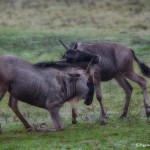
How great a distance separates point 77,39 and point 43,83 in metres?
16.3

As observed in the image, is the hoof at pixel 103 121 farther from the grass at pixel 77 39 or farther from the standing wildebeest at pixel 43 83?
the standing wildebeest at pixel 43 83

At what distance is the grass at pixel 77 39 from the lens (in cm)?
1155

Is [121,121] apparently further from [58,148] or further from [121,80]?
[58,148]

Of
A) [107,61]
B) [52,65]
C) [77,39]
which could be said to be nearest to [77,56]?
[52,65]

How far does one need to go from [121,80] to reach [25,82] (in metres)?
3.35

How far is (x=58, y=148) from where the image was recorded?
1080cm

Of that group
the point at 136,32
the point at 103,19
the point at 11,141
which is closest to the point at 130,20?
the point at 103,19

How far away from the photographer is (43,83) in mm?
12438

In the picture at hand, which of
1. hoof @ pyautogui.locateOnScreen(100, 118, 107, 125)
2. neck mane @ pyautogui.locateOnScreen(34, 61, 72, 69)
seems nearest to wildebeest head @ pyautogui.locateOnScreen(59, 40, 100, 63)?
neck mane @ pyautogui.locateOnScreen(34, 61, 72, 69)

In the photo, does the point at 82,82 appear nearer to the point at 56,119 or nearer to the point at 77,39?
the point at 56,119

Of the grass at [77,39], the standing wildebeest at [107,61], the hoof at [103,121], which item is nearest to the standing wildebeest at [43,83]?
the standing wildebeest at [107,61]

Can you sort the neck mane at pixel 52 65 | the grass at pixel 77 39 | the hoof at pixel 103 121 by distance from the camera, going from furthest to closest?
the hoof at pixel 103 121 → the neck mane at pixel 52 65 → the grass at pixel 77 39

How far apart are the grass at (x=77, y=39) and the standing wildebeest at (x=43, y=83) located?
2.28 ft

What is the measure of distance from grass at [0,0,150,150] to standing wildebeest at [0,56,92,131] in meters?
0.69
